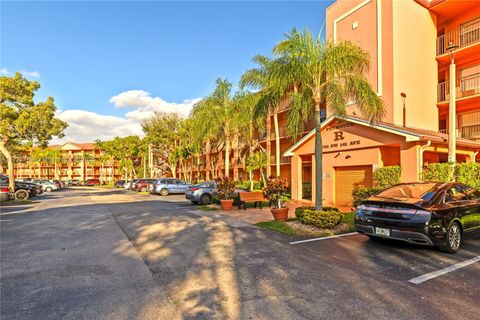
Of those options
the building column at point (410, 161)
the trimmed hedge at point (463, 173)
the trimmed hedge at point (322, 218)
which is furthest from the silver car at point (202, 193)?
the trimmed hedge at point (463, 173)

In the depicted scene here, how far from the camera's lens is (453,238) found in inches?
267

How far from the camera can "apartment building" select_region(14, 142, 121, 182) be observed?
303ft

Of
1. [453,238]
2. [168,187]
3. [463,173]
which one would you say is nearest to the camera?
[453,238]

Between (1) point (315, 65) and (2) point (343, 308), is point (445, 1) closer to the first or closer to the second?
(1) point (315, 65)

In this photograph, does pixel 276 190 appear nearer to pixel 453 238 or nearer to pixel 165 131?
pixel 453 238

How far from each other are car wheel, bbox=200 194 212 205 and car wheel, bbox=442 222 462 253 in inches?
568

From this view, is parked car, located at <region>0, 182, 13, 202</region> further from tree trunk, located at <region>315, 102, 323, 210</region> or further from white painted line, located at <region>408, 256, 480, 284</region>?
white painted line, located at <region>408, 256, 480, 284</region>

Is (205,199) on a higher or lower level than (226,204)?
lower

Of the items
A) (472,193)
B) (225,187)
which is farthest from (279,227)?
(225,187)

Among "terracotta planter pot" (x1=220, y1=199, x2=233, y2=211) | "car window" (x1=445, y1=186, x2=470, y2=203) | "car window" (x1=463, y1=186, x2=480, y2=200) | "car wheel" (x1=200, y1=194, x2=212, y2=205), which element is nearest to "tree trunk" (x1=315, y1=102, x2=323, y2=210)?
"car window" (x1=445, y1=186, x2=470, y2=203)

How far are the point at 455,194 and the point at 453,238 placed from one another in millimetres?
1189

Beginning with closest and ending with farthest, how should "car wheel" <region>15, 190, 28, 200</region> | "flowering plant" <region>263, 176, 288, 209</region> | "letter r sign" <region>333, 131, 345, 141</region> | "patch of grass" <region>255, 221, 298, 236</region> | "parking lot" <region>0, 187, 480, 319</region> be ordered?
"parking lot" <region>0, 187, 480, 319</region>, "patch of grass" <region>255, 221, 298, 236</region>, "flowering plant" <region>263, 176, 288, 209</region>, "letter r sign" <region>333, 131, 345, 141</region>, "car wheel" <region>15, 190, 28, 200</region>

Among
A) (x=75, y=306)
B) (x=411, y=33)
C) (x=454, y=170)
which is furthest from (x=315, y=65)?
(x=411, y=33)

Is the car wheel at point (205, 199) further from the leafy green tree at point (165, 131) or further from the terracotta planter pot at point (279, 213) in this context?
the leafy green tree at point (165, 131)
